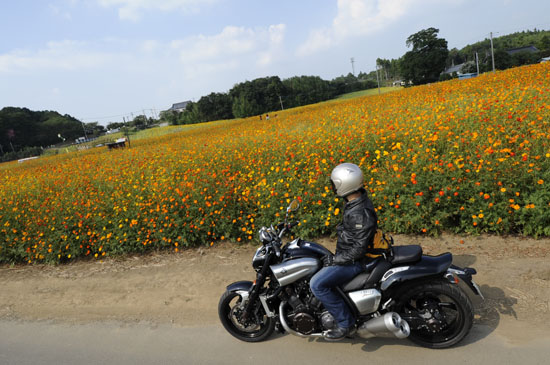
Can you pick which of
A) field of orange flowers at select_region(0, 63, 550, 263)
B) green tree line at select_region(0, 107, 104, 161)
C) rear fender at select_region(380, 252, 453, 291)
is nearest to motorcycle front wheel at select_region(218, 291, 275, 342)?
rear fender at select_region(380, 252, 453, 291)

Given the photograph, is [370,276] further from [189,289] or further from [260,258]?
[189,289]

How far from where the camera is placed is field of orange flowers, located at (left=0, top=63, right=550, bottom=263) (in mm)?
4504

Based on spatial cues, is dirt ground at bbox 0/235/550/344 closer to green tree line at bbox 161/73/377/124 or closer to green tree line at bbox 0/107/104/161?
green tree line at bbox 161/73/377/124

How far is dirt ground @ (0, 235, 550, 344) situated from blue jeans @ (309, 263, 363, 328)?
1332 mm

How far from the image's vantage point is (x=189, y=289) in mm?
4699

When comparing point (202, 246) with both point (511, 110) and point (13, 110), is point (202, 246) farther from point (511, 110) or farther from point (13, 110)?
point (13, 110)

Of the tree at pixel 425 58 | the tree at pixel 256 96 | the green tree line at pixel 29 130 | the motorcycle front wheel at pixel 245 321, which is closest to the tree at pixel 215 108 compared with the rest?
the tree at pixel 256 96

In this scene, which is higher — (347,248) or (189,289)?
(347,248)

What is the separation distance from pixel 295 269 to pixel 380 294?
29.6 inches

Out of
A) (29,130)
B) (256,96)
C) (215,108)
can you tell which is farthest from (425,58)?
(29,130)

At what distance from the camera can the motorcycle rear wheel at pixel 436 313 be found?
2.70 metres

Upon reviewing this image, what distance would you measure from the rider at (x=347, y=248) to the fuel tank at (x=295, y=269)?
0.10 metres

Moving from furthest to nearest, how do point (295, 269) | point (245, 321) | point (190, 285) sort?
point (190, 285) < point (245, 321) < point (295, 269)

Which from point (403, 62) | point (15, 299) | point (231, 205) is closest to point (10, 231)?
point (15, 299)
